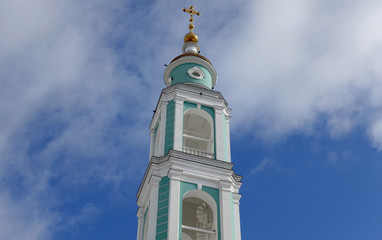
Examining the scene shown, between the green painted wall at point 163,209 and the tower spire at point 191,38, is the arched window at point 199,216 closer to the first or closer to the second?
the green painted wall at point 163,209

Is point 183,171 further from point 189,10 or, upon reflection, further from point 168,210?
point 189,10

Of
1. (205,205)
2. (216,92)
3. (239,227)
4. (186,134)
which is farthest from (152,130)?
(239,227)

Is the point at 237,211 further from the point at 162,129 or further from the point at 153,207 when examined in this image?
the point at 162,129

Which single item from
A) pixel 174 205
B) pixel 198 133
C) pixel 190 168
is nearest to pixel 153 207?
pixel 174 205

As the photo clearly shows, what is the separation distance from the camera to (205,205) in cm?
2161

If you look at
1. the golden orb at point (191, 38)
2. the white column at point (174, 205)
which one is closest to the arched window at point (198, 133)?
the white column at point (174, 205)

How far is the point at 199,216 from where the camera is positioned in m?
21.5

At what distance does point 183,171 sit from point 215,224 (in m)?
2.21

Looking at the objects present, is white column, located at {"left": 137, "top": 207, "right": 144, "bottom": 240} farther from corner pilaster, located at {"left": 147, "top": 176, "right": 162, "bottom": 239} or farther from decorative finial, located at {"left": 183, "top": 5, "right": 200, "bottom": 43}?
decorative finial, located at {"left": 183, "top": 5, "right": 200, "bottom": 43}

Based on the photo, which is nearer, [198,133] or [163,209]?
[163,209]

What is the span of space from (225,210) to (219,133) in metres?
3.83

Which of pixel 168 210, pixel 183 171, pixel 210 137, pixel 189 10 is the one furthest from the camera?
pixel 189 10

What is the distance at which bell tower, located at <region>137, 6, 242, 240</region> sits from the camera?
20047 millimetres

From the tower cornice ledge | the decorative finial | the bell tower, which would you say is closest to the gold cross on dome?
the decorative finial
